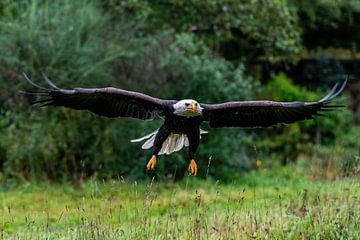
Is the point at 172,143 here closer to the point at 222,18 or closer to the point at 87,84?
the point at 87,84

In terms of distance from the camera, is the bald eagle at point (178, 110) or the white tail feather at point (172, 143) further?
the white tail feather at point (172, 143)

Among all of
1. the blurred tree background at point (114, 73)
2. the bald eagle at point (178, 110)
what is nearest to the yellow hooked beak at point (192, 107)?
the bald eagle at point (178, 110)

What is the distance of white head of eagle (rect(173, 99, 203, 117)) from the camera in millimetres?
6098

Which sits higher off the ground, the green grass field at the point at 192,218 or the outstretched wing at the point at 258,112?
the outstretched wing at the point at 258,112

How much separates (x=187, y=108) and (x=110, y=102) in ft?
3.36

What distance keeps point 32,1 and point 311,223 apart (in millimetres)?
6698

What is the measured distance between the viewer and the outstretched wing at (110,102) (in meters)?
6.39

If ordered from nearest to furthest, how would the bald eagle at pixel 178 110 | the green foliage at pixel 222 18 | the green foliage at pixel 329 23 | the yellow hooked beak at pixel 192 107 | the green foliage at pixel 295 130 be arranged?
the yellow hooked beak at pixel 192 107
the bald eagle at pixel 178 110
the green foliage at pixel 222 18
the green foliage at pixel 295 130
the green foliage at pixel 329 23

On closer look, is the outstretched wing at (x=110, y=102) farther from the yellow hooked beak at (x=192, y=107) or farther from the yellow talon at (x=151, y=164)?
the yellow talon at (x=151, y=164)

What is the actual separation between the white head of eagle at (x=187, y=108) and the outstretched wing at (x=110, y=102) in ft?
0.64

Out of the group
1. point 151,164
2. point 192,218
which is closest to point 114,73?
point 192,218

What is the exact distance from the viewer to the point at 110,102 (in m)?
6.77

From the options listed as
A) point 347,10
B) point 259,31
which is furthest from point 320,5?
point 259,31

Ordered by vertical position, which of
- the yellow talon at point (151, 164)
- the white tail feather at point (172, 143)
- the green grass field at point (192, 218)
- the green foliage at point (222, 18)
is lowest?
the green grass field at point (192, 218)
